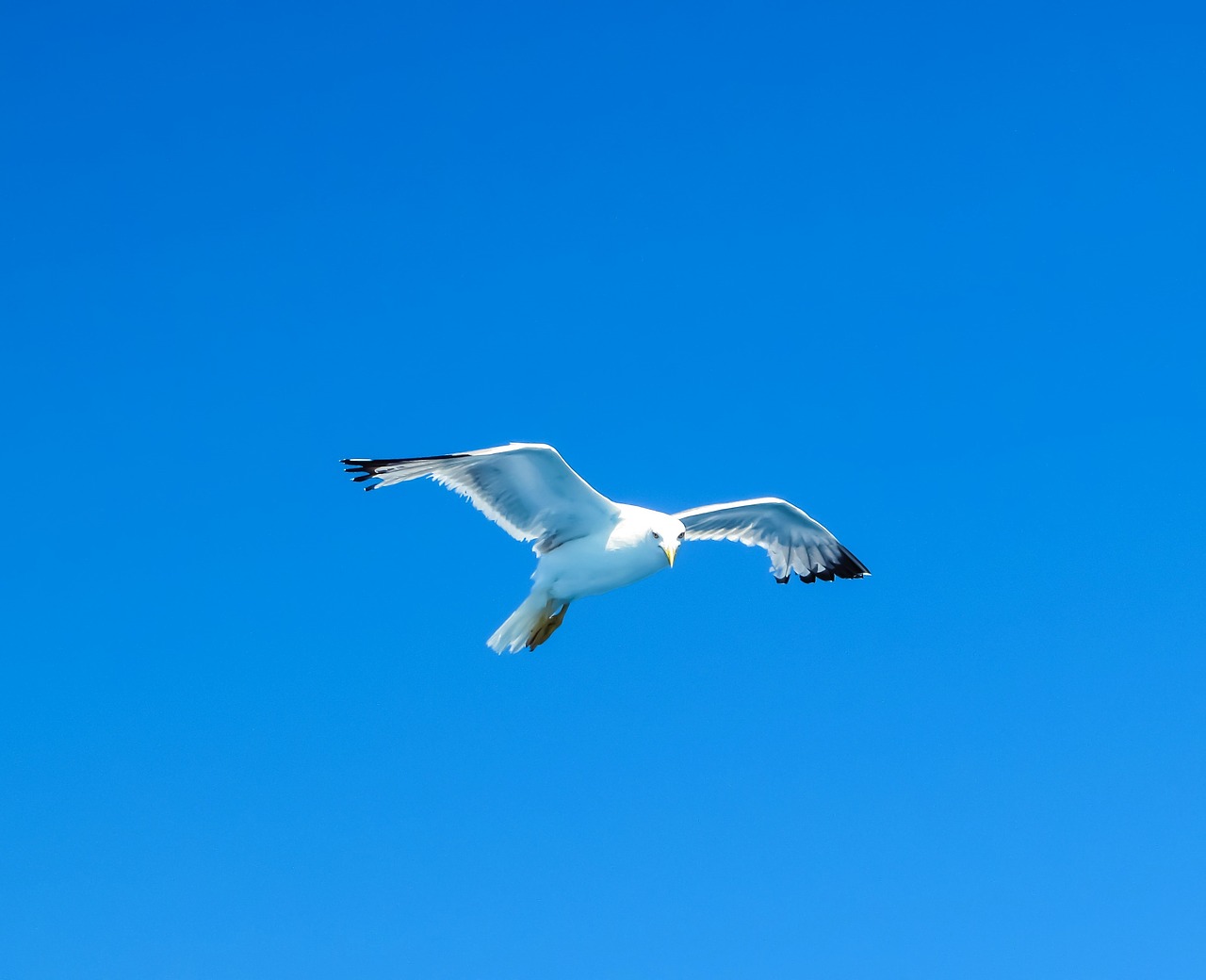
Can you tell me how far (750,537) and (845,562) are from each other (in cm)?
117

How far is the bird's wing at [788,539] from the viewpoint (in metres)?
13.7

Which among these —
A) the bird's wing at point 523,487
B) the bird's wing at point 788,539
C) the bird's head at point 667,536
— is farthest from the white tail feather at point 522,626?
the bird's wing at point 788,539

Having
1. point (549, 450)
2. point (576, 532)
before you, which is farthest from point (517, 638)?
point (549, 450)

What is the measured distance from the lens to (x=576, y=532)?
11.2 m

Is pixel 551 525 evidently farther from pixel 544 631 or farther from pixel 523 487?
pixel 544 631

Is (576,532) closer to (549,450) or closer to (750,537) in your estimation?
(549,450)

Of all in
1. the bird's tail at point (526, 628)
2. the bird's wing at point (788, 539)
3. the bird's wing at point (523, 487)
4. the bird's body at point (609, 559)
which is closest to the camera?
the bird's wing at point (523, 487)

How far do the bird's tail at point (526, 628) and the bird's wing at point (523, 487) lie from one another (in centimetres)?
51

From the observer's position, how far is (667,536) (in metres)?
10.6

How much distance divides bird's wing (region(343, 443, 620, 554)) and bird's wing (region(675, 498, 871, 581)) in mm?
2711

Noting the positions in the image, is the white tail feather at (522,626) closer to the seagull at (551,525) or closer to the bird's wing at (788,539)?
the seagull at (551,525)

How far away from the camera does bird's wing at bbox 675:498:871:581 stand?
13.7 meters

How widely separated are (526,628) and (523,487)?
4.42 ft

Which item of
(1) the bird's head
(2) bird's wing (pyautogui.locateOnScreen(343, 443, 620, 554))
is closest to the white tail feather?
(2) bird's wing (pyautogui.locateOnScreen(343, 443, 620, 554))
